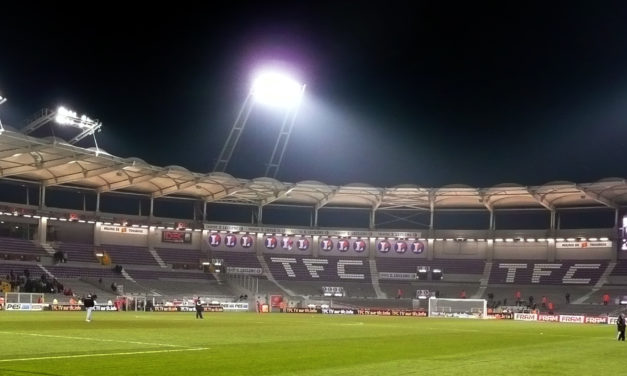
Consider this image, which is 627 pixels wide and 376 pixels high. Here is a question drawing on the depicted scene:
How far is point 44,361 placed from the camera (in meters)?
15.7

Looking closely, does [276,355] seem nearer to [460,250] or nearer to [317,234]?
[317,234]

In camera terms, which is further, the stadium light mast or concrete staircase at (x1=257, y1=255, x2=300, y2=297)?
concrete staircase at (x1=257, y1=255, x2=300, y2=297)

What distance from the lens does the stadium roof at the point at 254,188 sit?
59.3 meters

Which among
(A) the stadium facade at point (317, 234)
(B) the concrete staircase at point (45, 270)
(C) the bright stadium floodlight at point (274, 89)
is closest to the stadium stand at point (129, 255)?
(A) the stadium facade at point (317, 234)

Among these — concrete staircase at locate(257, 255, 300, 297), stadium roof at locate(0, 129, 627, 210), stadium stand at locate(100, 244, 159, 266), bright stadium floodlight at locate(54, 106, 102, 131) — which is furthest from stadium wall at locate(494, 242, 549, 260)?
bright stadium floodlight at locate(54, 106, 102, 131)

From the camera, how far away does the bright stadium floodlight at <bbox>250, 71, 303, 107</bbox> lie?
233 ft

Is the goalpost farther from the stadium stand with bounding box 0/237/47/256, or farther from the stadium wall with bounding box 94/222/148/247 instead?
the stadium wall with bounding box 94/222/148/247

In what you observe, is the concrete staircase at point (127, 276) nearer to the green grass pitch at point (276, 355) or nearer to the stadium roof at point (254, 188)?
the stadium roof at point (254, 188)

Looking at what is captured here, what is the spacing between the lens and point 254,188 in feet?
248

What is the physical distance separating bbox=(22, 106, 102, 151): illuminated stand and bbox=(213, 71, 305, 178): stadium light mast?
1778 cm

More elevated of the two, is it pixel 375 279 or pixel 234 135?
pixel 234 135

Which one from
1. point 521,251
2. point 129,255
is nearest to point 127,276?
point 129,255

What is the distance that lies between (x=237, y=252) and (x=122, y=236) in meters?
13.5

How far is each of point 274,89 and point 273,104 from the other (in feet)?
8.73
